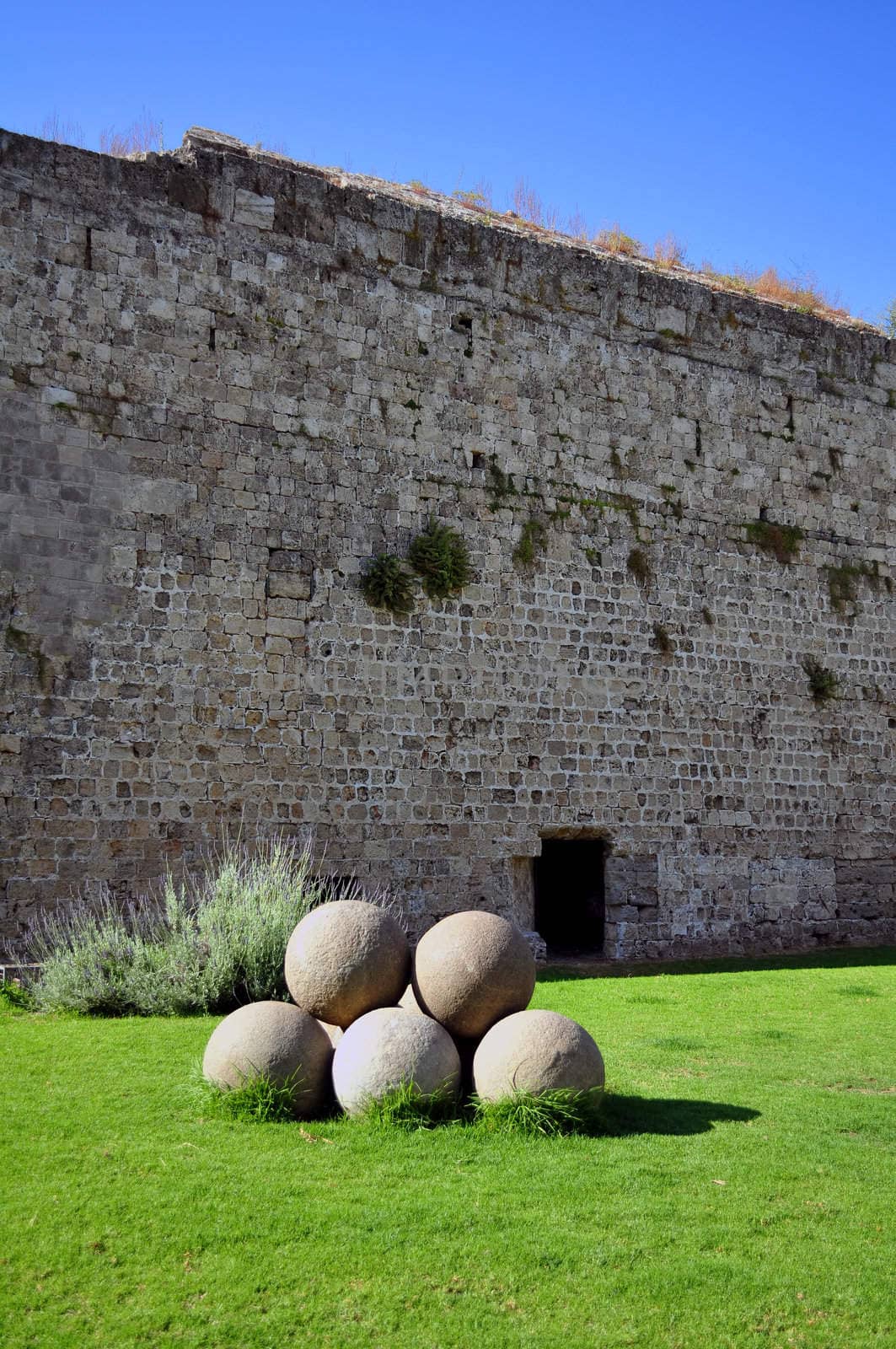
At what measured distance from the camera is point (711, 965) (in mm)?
13211

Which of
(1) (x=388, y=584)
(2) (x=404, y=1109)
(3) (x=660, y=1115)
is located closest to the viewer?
(2) (x=404, y=1109)

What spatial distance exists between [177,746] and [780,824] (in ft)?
24.0

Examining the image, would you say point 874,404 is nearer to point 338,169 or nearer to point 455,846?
point 338,169

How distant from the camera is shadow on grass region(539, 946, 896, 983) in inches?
482

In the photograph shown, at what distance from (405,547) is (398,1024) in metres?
7.15

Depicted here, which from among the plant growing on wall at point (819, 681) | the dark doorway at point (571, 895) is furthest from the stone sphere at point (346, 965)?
the plant growing on wall at point (819, 681)

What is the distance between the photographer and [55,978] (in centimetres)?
886

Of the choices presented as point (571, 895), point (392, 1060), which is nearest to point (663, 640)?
point (571, 895)

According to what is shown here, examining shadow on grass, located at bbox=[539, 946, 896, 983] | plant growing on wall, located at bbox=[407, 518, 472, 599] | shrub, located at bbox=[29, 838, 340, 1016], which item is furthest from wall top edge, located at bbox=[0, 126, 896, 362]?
shadow on grass, located at bbox=[539, 946, 896, 983]

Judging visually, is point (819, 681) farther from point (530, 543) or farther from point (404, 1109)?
point (404, 1109)

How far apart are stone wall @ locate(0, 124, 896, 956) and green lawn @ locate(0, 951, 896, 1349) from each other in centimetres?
434

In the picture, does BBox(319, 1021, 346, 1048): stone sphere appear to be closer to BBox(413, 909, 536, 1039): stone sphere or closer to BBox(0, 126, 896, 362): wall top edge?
BBox(413, 909, 536, 1039): stone sphere

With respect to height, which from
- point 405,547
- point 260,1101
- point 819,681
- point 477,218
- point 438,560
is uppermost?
point 477,218

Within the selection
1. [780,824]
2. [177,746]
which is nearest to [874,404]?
[780,824]
